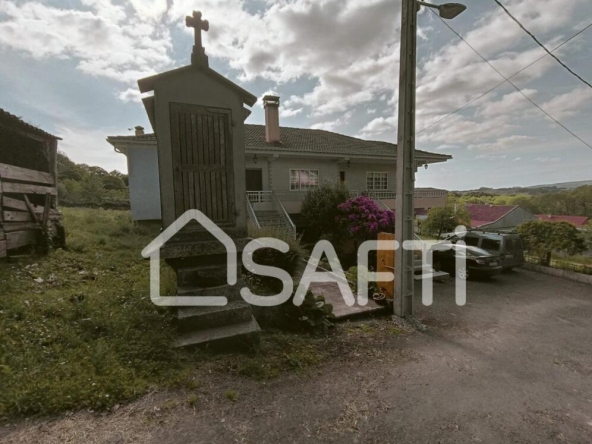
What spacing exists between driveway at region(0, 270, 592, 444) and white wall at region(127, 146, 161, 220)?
36.1ft

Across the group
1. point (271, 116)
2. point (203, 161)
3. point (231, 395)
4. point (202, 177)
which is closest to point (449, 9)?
point (203, 161)

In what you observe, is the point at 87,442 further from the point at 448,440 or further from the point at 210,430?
the point at 448,440

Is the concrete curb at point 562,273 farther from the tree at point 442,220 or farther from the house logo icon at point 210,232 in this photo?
the house logo icon at point 210,232

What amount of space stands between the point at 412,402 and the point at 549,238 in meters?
12.2

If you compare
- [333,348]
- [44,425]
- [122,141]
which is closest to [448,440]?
[333,348]

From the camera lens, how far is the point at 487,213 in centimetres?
4488

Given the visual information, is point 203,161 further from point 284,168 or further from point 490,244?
point 490,244

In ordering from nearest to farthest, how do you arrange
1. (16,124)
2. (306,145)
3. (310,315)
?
(310,315)
(16,124)
(306,145)

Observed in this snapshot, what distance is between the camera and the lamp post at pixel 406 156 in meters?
5.39

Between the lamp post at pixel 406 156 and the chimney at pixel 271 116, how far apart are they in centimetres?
990

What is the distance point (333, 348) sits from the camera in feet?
14.4

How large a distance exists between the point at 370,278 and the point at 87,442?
5.84 m

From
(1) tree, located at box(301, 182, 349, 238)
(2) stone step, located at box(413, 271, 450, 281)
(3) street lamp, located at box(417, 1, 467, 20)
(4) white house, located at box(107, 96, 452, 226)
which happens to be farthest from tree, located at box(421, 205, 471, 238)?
(3) street lamp, located at box(417, 1, 467, 20)

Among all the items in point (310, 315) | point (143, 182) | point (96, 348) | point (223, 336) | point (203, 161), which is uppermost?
point (143, 182)
